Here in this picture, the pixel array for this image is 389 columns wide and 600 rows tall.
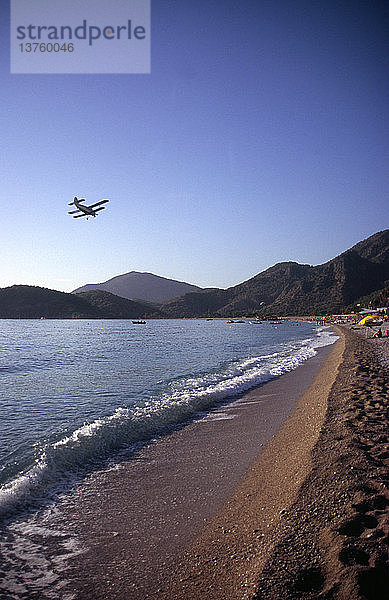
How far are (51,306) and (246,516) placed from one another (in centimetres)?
16665

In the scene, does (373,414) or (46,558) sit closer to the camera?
(46,558)

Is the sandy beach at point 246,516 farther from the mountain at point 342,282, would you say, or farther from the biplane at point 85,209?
the mountain at point 342,282

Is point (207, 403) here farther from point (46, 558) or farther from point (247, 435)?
point (46, 558)

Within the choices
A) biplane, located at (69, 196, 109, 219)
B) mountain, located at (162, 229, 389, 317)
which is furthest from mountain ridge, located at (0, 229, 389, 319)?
biplane, located at (69, 196, 109, 219)

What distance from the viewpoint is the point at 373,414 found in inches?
296

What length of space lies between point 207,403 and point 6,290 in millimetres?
170258

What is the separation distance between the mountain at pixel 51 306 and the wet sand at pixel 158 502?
159 m

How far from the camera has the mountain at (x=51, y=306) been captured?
151375 millimetres

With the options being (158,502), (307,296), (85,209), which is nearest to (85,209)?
(85,209)

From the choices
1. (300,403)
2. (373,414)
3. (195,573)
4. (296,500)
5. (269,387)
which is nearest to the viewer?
(195,573)

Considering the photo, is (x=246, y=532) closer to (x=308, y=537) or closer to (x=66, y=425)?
(x=308, y=537)

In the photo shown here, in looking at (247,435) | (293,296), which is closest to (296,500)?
(247,435)

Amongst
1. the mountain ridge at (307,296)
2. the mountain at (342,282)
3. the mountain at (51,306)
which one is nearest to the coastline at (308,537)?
the mountain ridge at (307,296)

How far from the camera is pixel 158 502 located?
5031mm
